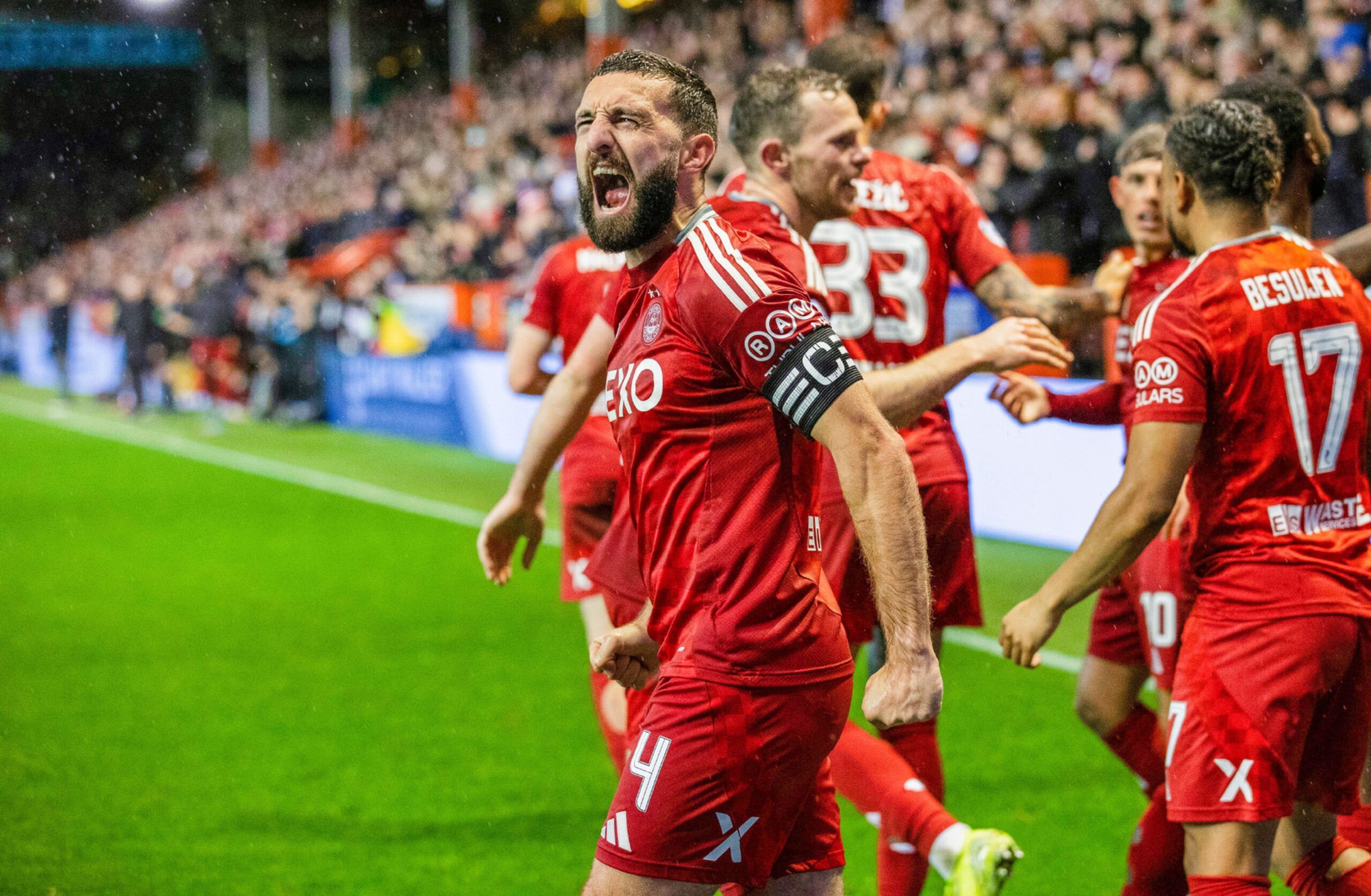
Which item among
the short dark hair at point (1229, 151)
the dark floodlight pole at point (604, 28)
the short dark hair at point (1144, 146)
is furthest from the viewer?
the dark floodlight pole at point (604, 28)

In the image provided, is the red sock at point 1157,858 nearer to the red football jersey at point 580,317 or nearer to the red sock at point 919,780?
the red sock at point 919,780

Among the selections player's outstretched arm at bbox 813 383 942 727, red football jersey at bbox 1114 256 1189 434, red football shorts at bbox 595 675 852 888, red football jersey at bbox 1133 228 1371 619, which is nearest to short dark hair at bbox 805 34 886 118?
red football jersey at bbox 1114 256 1189 434

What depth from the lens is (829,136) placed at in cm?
380

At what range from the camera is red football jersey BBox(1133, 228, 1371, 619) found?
297 centimetres

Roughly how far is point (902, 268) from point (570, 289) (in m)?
1.42

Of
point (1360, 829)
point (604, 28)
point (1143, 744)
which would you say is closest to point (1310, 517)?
point (1360, 829)

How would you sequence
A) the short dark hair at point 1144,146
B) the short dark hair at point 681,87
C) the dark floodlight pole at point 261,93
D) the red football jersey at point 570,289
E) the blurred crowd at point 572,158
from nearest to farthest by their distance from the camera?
the short dark hair at point 681,87 < the short dark hair at point 1144,146 < the red football jersey at point 570,289 < the blurred crowd at point 572,158 < the dark floodlight pole at point 261,93

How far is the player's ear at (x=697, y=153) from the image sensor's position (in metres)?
2.83

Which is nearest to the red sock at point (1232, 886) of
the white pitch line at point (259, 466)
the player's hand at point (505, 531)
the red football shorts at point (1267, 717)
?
the red football shorts at point (1267, 717)

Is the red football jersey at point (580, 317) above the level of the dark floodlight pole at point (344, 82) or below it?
below

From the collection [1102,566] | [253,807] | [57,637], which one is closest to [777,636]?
[1102,566]

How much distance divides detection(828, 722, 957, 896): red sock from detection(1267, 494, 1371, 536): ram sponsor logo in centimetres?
100

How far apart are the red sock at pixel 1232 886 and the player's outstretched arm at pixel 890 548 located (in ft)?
2.61

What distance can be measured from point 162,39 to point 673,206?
4615 centimetres
